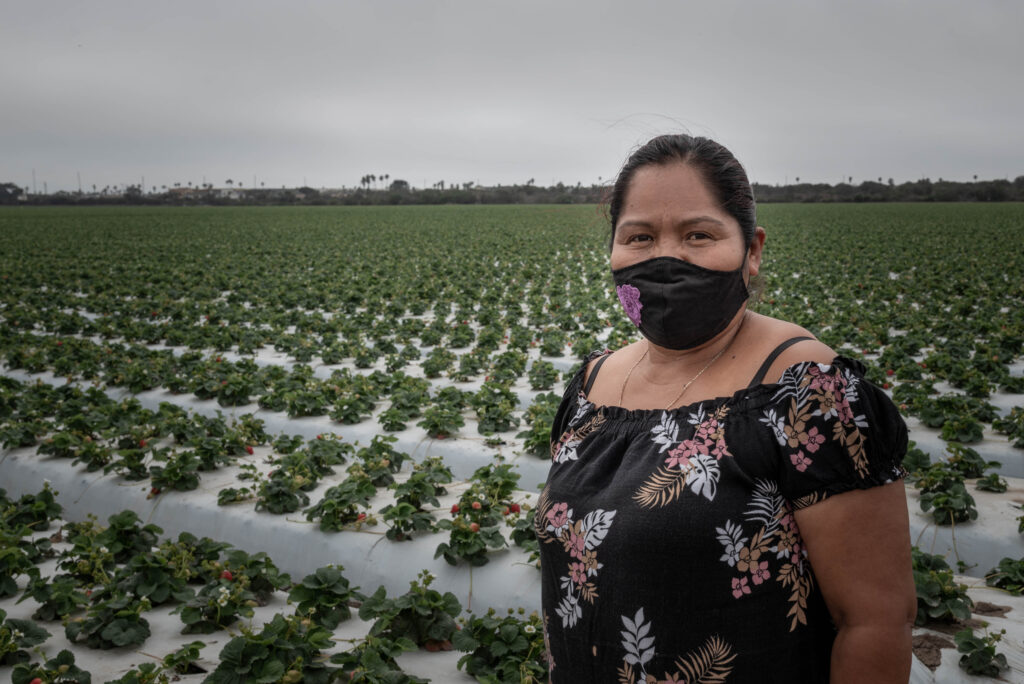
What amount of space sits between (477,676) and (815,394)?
2082mm

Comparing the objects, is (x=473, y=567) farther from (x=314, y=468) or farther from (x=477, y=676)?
(x=314, y=468)

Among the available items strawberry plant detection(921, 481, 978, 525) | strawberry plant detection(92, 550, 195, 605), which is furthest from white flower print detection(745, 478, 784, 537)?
strawberry plant detection(921, 481, 978, 525)

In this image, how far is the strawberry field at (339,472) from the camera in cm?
305

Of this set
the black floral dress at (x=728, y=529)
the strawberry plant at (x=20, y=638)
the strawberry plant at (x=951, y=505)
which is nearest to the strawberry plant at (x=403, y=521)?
the strawberry plant at (x=20, y=638)

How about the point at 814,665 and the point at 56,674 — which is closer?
the point at 814,665

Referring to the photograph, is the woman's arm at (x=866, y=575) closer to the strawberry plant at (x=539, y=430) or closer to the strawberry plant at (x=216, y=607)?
the strawberry plant at (x=216, y=607)

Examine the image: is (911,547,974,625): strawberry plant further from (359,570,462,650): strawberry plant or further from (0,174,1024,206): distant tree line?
(0,174,1024,206): distant tree line

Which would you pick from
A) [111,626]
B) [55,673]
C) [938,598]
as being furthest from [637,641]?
[111,626]

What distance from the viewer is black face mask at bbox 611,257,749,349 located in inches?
59.1

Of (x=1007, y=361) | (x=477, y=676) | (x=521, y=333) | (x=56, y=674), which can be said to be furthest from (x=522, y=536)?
(x=1007, y=361)

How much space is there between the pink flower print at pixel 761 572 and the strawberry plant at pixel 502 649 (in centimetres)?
163

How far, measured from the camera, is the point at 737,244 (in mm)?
1497

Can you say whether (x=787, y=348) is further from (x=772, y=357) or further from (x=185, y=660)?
(x=185, y=660)

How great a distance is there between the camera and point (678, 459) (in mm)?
1351
